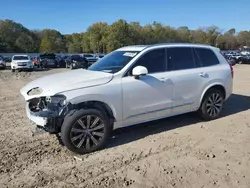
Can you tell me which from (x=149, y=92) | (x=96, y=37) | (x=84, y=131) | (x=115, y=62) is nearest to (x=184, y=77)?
(x=149, y=92)

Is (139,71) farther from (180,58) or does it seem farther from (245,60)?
(245,60)

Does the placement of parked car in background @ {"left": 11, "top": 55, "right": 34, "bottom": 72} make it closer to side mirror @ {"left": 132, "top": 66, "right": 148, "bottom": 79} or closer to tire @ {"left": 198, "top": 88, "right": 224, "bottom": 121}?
tire @ {"left": 198, "top": 88, "right": 224, "bottom": 121}

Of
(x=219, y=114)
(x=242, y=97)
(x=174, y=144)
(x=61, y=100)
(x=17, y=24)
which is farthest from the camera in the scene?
(x=17, y=24)

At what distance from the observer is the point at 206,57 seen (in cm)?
657

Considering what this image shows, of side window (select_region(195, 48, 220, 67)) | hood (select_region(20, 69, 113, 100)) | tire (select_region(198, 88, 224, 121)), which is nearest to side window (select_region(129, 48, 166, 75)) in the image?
hood (select_region(20, 69, 113, 100))

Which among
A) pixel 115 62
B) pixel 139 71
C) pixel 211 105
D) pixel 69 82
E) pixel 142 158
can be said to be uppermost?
pixel 115 62

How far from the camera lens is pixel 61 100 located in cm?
464

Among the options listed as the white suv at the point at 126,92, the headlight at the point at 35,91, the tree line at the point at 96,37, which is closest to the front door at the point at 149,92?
the white suv at the point at 126,92

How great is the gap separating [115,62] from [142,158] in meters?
2.08

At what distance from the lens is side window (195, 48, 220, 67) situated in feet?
21.2

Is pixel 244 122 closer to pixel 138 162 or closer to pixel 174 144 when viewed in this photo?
pixel 174 144

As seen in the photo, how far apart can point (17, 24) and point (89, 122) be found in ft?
294

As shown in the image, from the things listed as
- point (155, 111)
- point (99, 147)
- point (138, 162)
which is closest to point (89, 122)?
point (99, 147)

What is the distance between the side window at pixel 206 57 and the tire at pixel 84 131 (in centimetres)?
285
